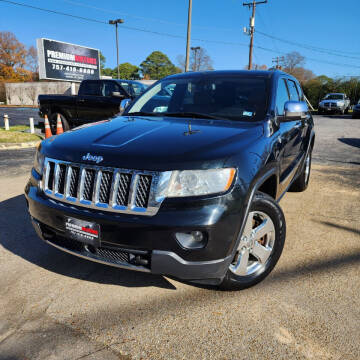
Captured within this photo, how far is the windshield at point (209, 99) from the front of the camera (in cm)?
305

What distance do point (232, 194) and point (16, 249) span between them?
2265 mm

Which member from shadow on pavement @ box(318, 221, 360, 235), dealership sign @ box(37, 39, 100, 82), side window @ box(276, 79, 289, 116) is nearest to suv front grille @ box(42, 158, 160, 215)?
side window @ box(276, 79, 289, 116)

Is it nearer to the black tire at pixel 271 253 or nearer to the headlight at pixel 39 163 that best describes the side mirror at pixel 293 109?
the black tire at pixel 271 253

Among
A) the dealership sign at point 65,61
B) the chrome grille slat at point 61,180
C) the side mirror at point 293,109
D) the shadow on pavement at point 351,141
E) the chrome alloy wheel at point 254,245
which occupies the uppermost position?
the dealership sign at point 65,61

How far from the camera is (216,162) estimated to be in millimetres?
2037

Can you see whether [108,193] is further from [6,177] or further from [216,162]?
[6,177]

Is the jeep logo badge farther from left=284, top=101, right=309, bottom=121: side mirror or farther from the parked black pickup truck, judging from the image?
the parked black pickup truck

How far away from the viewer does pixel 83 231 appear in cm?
217

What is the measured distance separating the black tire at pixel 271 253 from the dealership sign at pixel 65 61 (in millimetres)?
29885

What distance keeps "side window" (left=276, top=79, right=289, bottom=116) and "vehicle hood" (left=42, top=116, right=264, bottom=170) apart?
604 millimetres

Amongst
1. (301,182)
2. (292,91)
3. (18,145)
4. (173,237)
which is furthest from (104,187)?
(18,145)

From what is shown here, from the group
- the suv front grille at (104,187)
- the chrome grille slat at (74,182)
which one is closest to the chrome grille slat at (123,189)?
the suv front grille at (104,187)

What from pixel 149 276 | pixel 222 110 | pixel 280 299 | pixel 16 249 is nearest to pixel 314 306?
pixel 280 299

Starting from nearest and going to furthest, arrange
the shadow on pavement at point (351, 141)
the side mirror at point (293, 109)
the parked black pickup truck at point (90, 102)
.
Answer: the side mirror at point (293, 109) → the parked black pickup truck at point (90, 102) → the shadow on pavement at point (351, 141)
